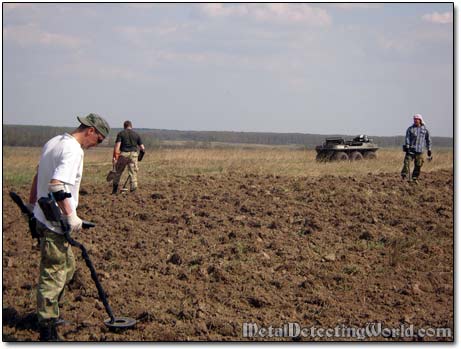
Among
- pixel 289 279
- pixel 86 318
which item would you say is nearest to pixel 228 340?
pixel 86 318

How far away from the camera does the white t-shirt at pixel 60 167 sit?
16.9ft

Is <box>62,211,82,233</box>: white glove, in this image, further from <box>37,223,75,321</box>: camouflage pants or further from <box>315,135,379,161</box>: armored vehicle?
<box>315,135,379,161</box>: armored vehicle

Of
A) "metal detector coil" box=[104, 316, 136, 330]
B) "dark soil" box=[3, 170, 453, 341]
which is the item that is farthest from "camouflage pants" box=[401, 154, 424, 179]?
"metal detector coil" box=[104, 316, 136, 330]

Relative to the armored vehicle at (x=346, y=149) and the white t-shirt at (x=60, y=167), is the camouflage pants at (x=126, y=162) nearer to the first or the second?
the white t-shirt at (x=60, y=167)

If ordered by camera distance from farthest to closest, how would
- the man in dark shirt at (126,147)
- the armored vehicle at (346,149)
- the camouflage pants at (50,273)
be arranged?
the armored vehicle at (346,149)
the man in dark shirt at (126,147)
the camouflage pants at (50,273)

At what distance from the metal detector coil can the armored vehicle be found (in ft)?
67.3

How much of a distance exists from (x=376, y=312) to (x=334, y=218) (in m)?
4.10

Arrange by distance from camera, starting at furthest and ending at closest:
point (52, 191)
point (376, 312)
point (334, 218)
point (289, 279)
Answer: point (334, 218) < point (289, 279) < point (376, 312) < point (52, 191)

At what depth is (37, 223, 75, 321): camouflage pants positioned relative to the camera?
5.35 m

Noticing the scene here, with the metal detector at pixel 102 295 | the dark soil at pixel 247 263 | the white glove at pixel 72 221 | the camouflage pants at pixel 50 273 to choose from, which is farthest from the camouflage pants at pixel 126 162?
the white glove at pixel 72 221

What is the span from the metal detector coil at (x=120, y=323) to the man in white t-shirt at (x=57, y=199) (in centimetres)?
43

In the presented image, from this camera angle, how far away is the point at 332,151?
25.9 meters

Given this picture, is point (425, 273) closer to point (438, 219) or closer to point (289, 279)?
point (289, 279)

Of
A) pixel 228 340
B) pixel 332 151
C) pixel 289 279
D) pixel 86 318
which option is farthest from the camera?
pixel 332 151
